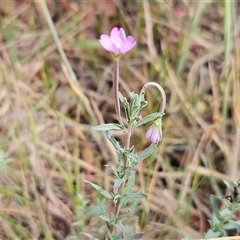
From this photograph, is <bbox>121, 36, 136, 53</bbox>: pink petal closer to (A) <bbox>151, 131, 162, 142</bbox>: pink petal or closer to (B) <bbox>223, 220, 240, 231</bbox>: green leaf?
(A) <bbox>151, 131, 162, 142</bbox>: pink petal

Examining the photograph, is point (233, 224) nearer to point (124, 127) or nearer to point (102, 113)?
point (124, 127)

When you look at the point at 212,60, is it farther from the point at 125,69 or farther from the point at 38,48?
the point at 38,48

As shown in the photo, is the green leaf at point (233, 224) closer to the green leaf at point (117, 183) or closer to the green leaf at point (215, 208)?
the green leaf at point (215, 208)

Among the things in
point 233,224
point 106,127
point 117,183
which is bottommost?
point 233,224

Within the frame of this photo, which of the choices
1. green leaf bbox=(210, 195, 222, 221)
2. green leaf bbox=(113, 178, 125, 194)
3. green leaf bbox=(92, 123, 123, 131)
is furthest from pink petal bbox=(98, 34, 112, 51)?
green leaf bbox=(210, 195, 222, 221)

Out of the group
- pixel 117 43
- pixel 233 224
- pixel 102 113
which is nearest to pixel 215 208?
pixel 233 224

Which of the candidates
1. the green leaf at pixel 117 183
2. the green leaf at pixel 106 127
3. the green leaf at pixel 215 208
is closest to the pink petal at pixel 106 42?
the green leaf at pixel 106 127

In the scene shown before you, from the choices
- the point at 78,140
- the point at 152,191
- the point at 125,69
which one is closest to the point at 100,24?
the point at 125,69
